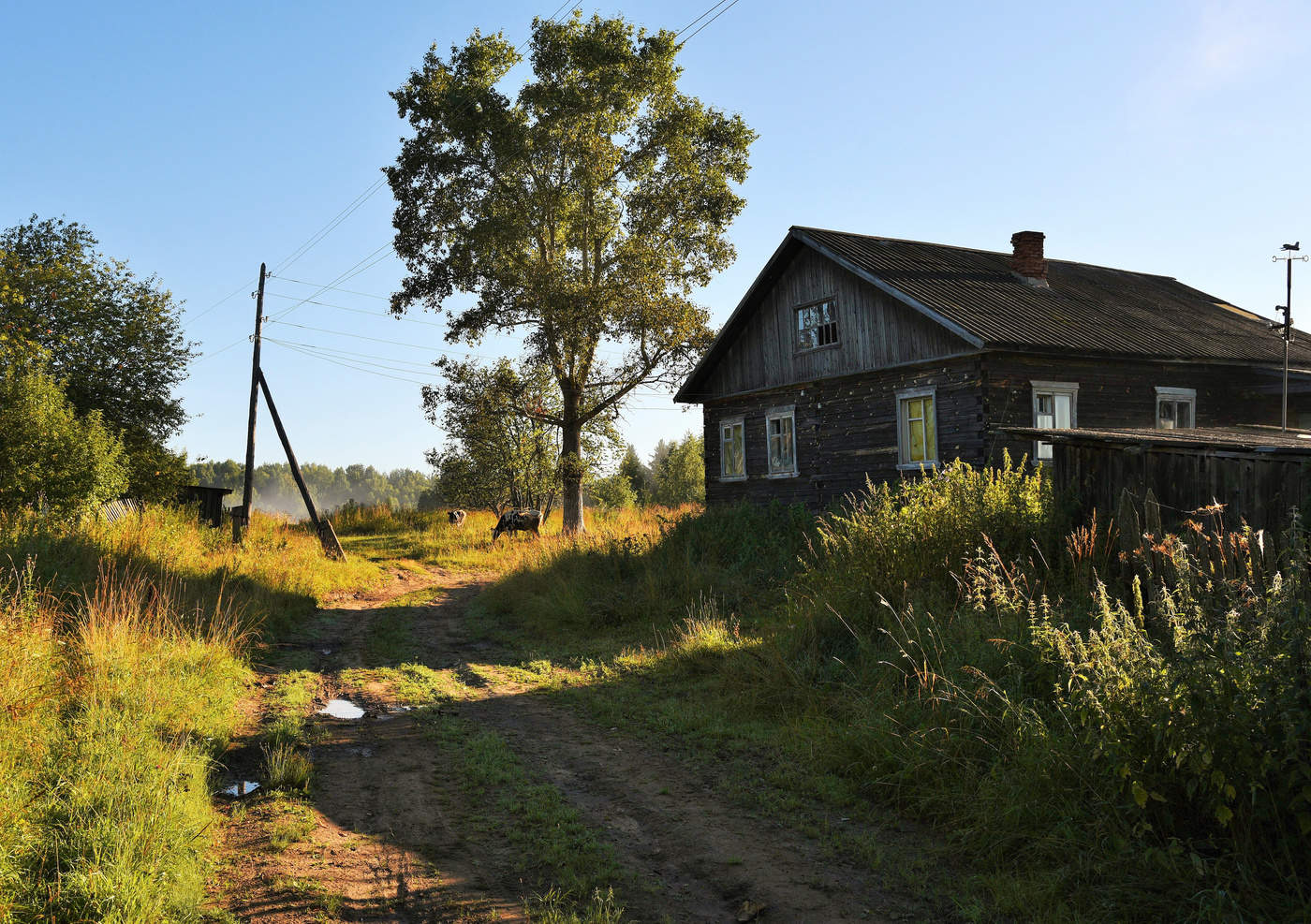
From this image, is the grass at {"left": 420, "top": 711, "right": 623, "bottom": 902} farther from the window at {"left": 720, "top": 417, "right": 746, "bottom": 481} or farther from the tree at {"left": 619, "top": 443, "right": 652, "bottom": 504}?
the tree at {"left": 619, "top": 443, "right": 652, "bottom": 504}

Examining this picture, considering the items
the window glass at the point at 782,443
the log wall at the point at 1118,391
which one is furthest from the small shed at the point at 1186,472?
the window glass at the point at 782,443

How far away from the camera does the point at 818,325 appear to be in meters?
19.2

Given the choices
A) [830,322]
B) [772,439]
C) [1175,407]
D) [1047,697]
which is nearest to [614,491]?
[772,439]

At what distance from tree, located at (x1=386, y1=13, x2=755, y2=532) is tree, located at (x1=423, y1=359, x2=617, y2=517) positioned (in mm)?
728

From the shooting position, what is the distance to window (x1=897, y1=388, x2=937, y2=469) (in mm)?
16297

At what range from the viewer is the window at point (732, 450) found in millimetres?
21703

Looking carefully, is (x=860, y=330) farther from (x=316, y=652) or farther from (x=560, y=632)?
(x=316, y=652)

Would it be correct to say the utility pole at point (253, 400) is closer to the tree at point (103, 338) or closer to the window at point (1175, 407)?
the tree at point (103, 338)

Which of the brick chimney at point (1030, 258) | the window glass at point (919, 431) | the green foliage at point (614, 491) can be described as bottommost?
the green foliage at point (614, 491)

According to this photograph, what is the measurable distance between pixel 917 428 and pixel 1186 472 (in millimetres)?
8070

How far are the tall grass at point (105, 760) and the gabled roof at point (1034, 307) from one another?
43.2 feet

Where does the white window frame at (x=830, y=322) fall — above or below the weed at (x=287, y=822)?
above

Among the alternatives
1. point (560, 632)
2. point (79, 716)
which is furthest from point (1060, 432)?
point (79, 716)

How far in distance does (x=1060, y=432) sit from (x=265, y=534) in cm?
1955
